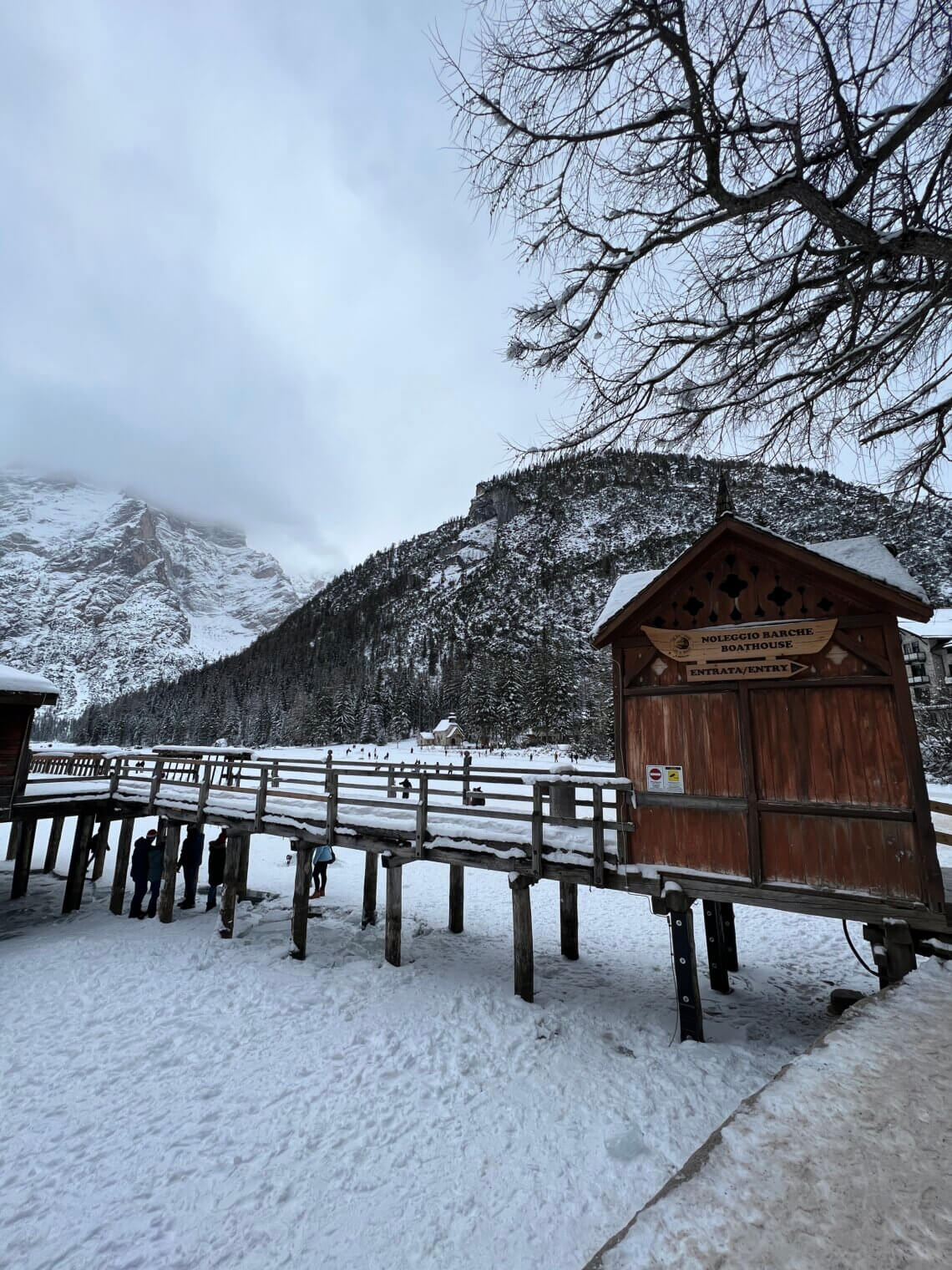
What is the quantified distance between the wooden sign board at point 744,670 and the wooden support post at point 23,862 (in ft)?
62.1

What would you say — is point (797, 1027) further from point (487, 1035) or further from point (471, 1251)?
point (471, 1251)

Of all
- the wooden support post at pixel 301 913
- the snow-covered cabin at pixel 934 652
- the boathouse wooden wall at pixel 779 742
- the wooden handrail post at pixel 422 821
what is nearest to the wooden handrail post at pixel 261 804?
the wooden support post at pixel 301 913

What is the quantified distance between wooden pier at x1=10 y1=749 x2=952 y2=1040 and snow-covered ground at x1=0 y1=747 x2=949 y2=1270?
90 cm

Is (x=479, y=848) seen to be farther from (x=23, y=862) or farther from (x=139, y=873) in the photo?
(x=23, y=862)

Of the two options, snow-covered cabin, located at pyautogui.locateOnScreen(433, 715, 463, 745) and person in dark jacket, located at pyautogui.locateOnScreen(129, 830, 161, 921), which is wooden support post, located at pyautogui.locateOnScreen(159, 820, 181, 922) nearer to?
person in dark jacket, located at pyautogui.locateOnScreen(129, 830, 161, 921)

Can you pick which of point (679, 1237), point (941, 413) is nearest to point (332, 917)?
point (679, 1237)

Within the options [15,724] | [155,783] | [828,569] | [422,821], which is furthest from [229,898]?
[828,569]

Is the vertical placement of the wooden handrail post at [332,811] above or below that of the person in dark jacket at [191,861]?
above

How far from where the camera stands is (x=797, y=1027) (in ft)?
27.3

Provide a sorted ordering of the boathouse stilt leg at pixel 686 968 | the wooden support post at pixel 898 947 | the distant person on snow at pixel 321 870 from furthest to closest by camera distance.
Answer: the distant person on snow at pixel 321 870 < the boathouse stilt leg at pixel 686 968 < the wooden support post at pixel 898 947

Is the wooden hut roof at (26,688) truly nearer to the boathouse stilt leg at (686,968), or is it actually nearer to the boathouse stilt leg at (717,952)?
the boathouse stilt leg at (686,968)

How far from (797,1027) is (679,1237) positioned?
27.4 feet

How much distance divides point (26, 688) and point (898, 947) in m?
18.4

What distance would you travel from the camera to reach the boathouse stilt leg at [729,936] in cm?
1038
